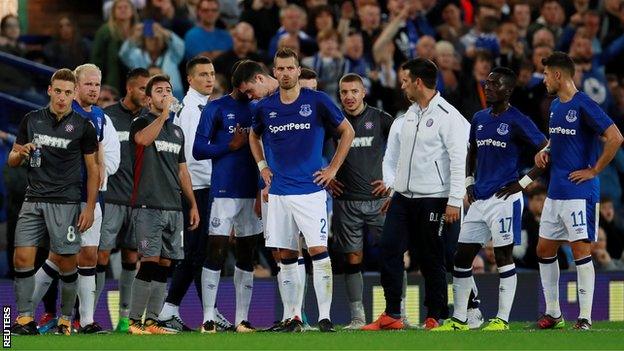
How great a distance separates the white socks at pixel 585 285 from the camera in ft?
43.2

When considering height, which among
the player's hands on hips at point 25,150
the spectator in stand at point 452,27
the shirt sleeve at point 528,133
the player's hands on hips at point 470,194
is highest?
the spectator in stand at point 452,27

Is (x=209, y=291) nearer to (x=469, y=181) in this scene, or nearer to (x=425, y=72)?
(x=469, y=181)

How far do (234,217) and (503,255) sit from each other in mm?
2523

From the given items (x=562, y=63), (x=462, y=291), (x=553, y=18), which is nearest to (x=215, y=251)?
(x=462, y=291)

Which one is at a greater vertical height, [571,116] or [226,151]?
[571,116]

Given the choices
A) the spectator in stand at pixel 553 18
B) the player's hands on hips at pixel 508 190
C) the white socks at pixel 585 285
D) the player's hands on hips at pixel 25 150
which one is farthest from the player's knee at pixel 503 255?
the spectator in stand at pixel 553 18

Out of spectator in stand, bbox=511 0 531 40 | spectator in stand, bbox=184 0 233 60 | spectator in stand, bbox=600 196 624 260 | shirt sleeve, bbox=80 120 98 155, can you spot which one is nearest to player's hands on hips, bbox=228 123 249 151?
shirt sleeve, bbox=80 120 98 155

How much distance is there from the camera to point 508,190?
1327cm

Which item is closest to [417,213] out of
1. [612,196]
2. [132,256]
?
[132,256]

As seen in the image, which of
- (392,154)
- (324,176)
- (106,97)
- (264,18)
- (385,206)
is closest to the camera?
(324,176)

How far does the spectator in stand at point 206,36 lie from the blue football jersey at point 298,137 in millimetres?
6206

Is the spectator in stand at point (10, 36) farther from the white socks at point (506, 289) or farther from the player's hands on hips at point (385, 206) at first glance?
the white socks at point (506, 289)

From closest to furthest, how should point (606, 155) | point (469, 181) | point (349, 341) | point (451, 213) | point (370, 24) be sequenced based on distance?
point (349, 341), point (451, 213), point (606, 155), point (469, 181), point (370, 24)

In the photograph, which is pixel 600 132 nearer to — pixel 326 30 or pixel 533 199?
pixel 533 199
